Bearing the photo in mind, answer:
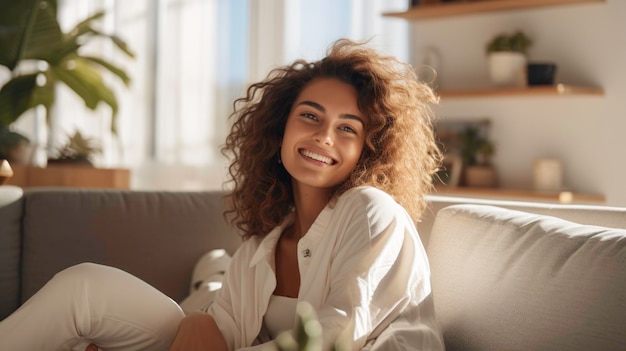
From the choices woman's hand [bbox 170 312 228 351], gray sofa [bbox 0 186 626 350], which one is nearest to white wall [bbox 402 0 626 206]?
gray sofa [bbox 0 186 626 350]

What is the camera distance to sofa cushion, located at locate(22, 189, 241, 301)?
2.52m

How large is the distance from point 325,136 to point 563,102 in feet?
7.65

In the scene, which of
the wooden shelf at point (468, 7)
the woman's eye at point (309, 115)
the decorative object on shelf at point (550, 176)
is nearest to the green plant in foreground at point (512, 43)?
the wooden shelf at point (468, 7)

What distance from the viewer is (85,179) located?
11.9ft

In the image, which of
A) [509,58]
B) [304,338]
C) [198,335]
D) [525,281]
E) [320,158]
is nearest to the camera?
[304,338]

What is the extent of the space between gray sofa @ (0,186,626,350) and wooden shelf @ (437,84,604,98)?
5.65ft

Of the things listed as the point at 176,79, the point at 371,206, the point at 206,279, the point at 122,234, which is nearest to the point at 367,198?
the point at 371,206

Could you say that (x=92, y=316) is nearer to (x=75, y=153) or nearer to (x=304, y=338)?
(x=304, y=338)

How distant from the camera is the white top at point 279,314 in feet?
6.69

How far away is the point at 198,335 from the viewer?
1.94 m

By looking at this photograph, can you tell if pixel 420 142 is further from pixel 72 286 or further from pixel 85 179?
pixel 85 179

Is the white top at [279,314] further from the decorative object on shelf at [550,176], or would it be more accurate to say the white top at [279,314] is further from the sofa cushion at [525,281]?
the decorative object on shelf at [550,176]

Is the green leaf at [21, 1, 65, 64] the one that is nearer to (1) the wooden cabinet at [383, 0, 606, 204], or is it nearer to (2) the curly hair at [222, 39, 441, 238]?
(1) the wooden cabinet at [383, 0, 606, 204]

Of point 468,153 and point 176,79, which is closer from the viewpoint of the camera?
point 468,153
